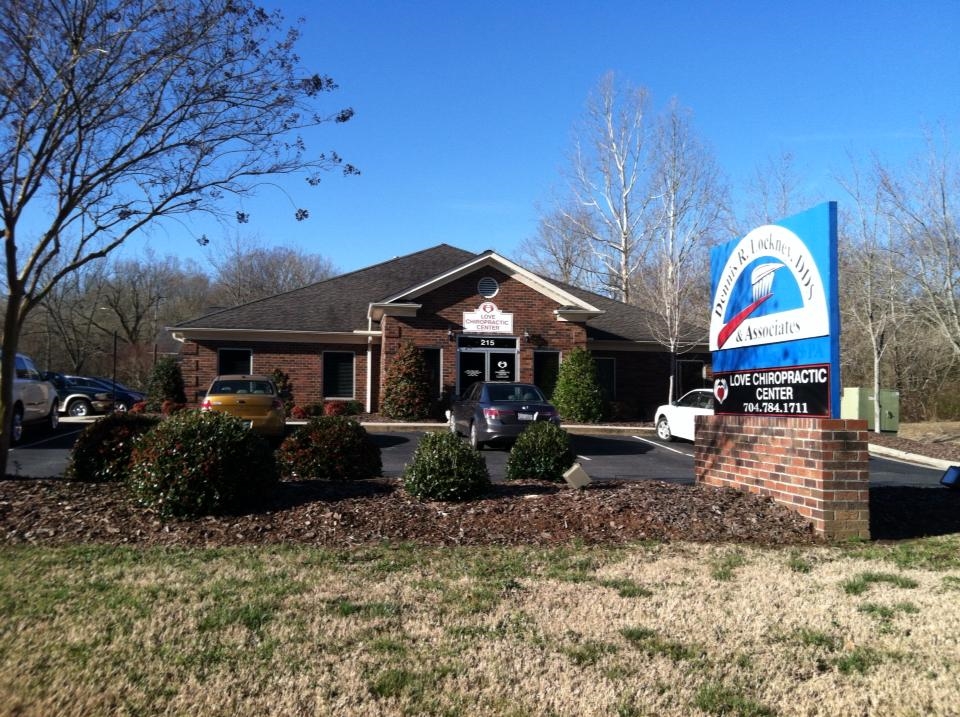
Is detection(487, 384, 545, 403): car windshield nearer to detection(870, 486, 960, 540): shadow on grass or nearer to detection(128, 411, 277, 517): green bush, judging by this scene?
detection(870, 486, 960, 540): shadow on grass

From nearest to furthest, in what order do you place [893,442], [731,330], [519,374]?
[731,330] → [893,442] → [519,374]

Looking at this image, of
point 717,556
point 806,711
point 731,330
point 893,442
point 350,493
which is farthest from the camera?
point 893,442

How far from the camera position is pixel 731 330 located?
9.23 metres

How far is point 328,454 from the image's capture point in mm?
9328

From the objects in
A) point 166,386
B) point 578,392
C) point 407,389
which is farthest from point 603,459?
point 166,386

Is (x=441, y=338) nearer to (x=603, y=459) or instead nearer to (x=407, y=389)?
(x=407, y=389)

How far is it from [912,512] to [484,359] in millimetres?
15931

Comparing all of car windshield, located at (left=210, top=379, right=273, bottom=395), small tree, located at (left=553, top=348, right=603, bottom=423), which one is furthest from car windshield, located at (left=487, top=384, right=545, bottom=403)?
small tree, located at (left=553, top=348, right=603, bottom=423)

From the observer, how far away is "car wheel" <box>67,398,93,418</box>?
83.1ft

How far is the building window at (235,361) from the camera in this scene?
2502cm

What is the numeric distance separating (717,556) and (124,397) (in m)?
25.4

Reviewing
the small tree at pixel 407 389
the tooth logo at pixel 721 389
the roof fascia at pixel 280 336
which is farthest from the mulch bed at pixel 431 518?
the roof fascia at pixel 280 336

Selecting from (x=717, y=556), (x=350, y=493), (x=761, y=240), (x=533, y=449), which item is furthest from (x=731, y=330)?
(x=350, y=493)

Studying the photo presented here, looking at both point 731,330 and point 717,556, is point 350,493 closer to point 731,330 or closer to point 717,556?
point 717,556
